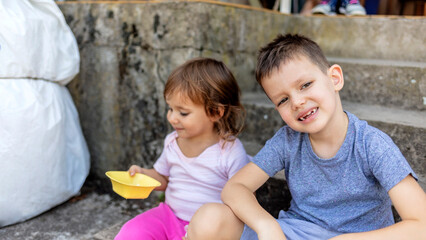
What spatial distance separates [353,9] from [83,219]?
1.94 m

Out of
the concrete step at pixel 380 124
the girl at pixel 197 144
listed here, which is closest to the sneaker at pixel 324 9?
the concrete step at pixel 380 124

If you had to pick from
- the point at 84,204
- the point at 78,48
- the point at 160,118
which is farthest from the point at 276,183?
the point at 78,48

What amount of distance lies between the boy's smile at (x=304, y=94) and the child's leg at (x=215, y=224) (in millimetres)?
346

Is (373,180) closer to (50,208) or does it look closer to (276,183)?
(276,183)

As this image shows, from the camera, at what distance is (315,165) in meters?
1.33

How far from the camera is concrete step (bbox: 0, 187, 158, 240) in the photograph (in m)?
1.86

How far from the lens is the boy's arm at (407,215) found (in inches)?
42.9

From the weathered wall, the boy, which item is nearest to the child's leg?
the boy

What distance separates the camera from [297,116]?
1264 millimetres

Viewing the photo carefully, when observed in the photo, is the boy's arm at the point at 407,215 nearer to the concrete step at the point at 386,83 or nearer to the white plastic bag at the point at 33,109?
the concrete step at the point at 386,83

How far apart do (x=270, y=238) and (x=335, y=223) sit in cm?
24

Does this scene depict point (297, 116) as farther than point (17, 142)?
No

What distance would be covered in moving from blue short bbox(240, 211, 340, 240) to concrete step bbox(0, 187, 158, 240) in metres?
0.68

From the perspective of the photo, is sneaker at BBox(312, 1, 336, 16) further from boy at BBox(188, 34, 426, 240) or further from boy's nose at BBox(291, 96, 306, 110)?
boy's nose at BBox(291, 96, 306, 110)
